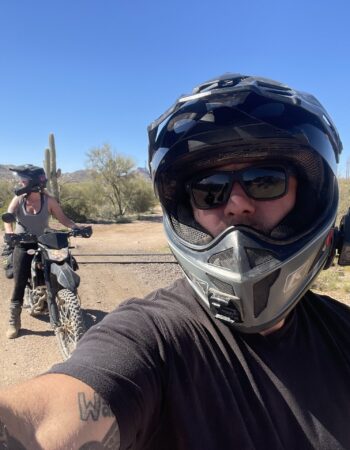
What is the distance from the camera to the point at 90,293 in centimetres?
617

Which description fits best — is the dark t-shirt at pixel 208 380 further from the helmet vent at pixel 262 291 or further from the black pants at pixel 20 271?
the black pants at pixel 20 271

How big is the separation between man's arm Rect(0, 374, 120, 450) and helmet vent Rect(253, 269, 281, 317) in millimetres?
548

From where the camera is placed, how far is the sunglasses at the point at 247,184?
1348mm

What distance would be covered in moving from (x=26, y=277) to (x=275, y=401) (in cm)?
404

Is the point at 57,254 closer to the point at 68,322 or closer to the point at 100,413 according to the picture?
the point at 68,322

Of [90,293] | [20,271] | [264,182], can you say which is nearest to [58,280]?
[20,271]

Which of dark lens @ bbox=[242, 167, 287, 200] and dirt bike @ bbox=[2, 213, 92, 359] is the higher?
dark lens @ bbox=[242, 167, 287, 200]

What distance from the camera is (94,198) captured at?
2342 centimetres

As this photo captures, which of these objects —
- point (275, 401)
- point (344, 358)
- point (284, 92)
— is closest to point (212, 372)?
point (275, 401)

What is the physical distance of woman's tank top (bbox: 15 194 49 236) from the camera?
15.1ft

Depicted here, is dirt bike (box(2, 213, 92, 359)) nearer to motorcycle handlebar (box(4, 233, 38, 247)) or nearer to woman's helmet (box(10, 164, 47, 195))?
motorcycle handlebar (box(4, 233, 38, 247))

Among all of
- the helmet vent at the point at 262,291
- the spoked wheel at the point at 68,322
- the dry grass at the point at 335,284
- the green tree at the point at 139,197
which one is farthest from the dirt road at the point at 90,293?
the green tree at the point at 139,197

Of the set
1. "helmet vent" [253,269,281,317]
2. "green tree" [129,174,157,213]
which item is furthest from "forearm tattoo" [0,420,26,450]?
"green tree" [129,174,157,213]

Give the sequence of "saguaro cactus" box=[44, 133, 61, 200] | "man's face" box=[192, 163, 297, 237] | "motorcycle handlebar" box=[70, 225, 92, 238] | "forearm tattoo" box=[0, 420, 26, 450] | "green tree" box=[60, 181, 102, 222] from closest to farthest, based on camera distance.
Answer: "forearm tattoo" box=[0, 420, 26, 450], "man's face" box=[192, 163, 297, 237], "motorcycle handlebar" box=[70, 225, 92, 238], "saguaro cactus" box=[44, 133, 61, 200], "green tree" box=[60, 181, 102, 222]
